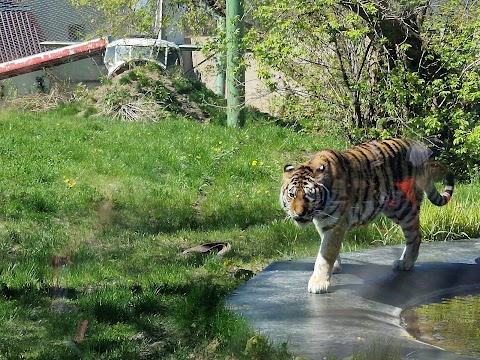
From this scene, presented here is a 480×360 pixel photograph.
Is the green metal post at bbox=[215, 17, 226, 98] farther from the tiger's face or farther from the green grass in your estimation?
the tiger's face

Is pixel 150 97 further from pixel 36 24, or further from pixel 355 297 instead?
pixel 355 297

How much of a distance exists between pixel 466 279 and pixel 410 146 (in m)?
1.27

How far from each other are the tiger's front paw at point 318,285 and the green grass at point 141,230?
27.5 inches

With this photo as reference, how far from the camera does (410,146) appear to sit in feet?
23.1

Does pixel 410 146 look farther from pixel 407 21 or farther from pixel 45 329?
pixel 407 21

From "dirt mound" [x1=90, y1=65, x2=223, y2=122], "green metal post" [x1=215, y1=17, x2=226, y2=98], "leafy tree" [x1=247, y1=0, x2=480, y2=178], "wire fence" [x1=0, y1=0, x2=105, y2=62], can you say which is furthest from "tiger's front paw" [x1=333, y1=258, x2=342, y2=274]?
"wire fence" [x1=0, y1=0, x2=105, y2=62]

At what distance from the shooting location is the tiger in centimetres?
599

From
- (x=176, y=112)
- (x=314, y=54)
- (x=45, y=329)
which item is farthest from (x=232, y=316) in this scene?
(x=176, y=112)

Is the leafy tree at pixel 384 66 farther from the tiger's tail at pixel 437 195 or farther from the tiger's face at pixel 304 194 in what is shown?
the tiger's face at pixel 304 194

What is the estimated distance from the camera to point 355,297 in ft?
19.1

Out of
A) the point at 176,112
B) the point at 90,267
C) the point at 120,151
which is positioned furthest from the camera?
the point at 176,112

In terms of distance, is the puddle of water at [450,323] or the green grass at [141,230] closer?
the puddle of water at [450,323]

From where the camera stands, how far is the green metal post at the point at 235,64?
50.3 feet

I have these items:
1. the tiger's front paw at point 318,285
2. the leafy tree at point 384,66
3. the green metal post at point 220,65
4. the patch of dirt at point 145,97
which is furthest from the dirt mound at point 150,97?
the tiger's front paw at point 318,285
